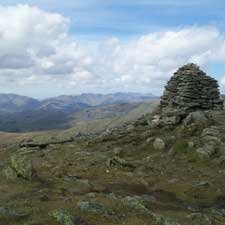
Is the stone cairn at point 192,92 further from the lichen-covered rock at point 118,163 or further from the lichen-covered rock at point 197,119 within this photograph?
the lichen-covered rock at point 118,163

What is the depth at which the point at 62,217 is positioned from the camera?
24891 mm

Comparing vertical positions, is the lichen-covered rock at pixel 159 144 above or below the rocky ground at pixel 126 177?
above

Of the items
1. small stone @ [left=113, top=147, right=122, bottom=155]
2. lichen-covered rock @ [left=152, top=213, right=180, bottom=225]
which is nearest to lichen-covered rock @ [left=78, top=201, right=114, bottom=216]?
lichen-covered rock @ [left=152, top=213, right=180, bottom=225]

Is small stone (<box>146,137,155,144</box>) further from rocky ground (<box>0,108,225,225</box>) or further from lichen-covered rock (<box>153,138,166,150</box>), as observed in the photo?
lichen-covered rock (<box>153,138,166,150</box>)

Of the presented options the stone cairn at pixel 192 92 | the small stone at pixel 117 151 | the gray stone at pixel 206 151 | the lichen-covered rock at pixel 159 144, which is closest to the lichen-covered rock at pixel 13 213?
the gray stone at pixel 206 151

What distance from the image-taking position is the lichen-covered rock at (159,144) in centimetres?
6612

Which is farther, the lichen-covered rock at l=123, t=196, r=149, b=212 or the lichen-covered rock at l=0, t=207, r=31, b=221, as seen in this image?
the lichen-covered rock at l=123, t=196, r=149, b=212

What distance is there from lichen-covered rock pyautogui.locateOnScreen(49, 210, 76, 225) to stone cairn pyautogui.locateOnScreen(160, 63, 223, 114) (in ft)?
180

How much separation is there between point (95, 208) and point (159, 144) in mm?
39415

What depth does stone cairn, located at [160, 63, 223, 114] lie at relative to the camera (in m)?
81.3

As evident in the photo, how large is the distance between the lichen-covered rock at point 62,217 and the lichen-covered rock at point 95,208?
1784 mm

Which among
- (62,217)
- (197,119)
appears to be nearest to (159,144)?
(197,119)

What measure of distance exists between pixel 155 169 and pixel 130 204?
26.9 m

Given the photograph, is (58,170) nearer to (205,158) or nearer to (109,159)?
(109,159)
